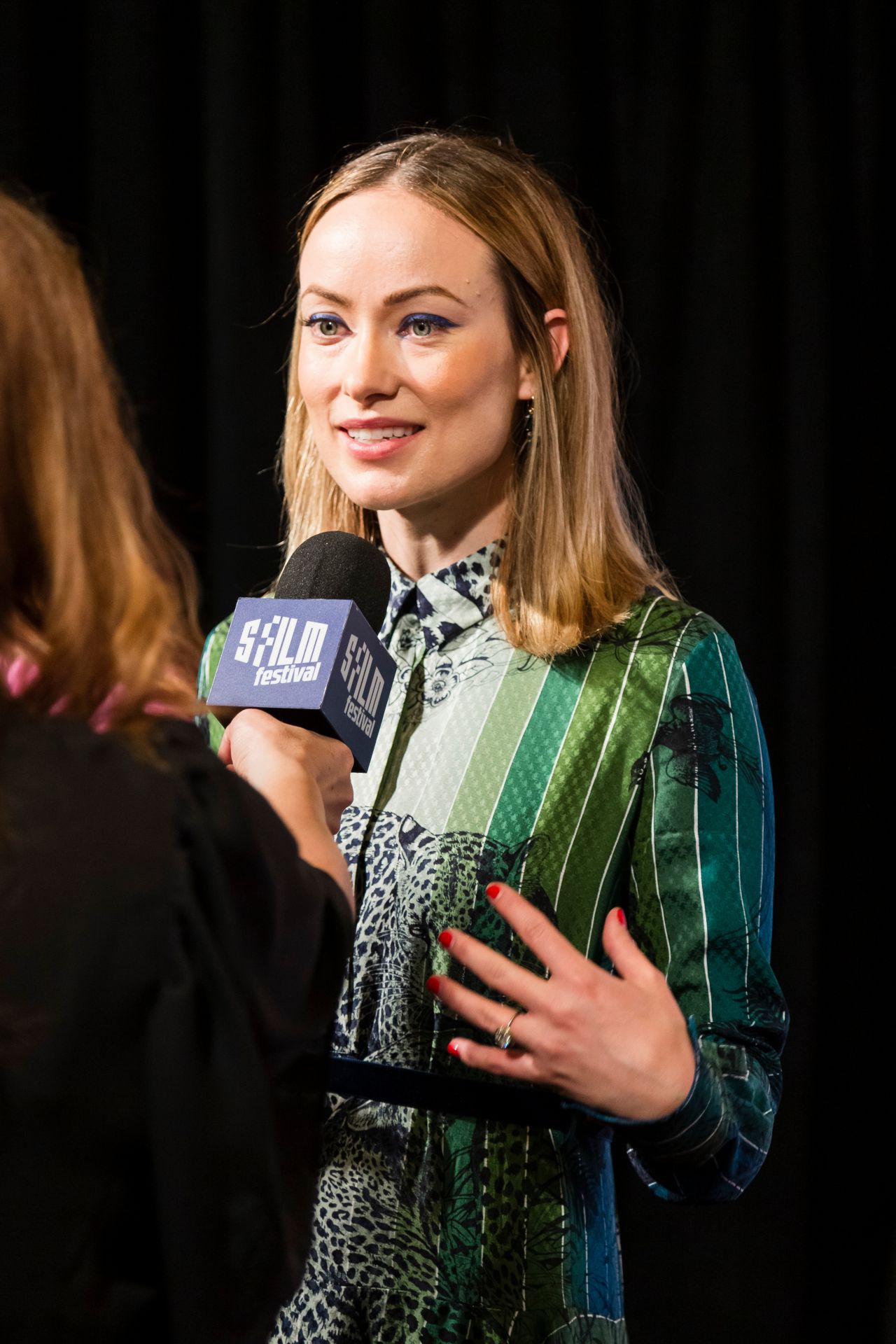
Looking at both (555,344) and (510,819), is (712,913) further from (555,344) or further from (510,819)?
(555,344)

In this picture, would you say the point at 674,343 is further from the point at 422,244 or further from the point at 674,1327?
the point at 674,1327

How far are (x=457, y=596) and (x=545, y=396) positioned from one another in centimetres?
22

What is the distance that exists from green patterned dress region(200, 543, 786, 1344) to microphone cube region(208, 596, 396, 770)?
0.67 feet

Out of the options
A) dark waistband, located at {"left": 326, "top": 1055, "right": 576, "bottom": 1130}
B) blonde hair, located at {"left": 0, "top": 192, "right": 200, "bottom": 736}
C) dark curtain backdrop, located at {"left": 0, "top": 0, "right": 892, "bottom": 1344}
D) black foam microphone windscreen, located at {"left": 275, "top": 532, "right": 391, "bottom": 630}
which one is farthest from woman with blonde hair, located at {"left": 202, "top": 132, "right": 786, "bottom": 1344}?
Result: dark curtain backdrop, located at {"left": 0, "top": 0, "right": 892, "bottom": 1344}

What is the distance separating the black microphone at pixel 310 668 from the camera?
1.02 metres

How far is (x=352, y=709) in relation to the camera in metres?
1.06

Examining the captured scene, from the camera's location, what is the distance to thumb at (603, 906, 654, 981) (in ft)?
3.36

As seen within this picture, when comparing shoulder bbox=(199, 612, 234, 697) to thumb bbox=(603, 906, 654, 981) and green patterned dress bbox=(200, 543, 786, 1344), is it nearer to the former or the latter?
green patterned dress bbox=(200, 543, 786, 1344)

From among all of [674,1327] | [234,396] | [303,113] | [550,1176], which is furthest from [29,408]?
[674,1327]

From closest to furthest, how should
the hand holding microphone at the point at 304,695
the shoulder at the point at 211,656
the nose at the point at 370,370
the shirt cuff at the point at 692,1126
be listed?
the hand holding microphone at the point at 304,695 < the shirt cuff at the point at 692,1126 < the nose at the point at 370,370 < the shoulder at the point at 211,656

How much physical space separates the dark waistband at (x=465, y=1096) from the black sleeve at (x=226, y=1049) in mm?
388

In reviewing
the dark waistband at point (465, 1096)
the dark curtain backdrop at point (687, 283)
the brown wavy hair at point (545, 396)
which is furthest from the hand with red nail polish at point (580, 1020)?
the dark curtain backdrop at point (687, 283)

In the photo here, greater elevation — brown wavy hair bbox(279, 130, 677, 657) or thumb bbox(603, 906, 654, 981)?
brown wavy hair bbox(279, 130, 677, 657)

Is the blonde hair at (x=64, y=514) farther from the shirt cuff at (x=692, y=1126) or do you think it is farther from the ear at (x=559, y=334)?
the ear at (x=559, y=334)
